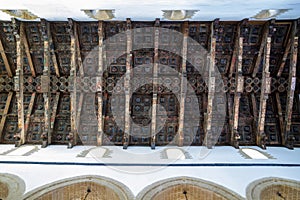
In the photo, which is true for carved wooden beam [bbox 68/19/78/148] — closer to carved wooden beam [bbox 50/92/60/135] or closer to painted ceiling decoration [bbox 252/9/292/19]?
carved wooden beam [bbox 50/92/60/135]

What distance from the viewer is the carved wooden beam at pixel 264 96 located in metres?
10.7

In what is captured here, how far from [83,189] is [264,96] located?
889cm

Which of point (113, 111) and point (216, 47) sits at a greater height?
point (216, 47)

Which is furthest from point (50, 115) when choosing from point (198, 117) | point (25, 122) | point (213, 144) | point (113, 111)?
point (213, 144)

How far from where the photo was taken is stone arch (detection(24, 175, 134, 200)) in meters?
7.83

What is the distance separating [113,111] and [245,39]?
7441 mm

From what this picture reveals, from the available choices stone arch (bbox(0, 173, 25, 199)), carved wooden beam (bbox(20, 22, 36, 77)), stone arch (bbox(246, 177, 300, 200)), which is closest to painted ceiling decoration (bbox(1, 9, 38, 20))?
carved wooden beam (bbox(20, 22, 36, 77))

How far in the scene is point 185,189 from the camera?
27.7 ft

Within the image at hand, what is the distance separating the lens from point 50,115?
1170 cm

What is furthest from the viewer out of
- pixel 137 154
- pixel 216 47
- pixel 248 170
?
pixel 216 47

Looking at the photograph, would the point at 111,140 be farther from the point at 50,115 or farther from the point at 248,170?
the point at 248,170

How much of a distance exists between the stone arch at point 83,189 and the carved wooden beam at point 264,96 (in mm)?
7130

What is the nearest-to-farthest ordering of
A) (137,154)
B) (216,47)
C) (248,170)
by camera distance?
(248,170) < (137,154) < (216,47)

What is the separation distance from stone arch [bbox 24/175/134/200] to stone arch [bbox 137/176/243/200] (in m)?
0.82
